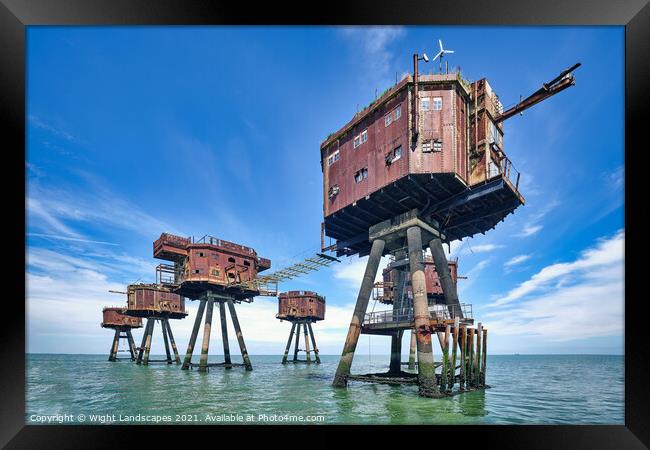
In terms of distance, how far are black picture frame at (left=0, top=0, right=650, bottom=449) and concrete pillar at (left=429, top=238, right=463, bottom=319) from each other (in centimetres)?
992

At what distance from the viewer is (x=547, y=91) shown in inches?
699

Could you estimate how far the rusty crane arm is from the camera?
54.6 ft

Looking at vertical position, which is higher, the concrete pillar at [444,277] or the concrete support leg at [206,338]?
the concrete pillar at [444,277]

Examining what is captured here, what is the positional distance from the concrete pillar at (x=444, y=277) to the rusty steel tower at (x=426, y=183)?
58 millimetres

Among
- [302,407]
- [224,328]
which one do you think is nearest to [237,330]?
[224,328]

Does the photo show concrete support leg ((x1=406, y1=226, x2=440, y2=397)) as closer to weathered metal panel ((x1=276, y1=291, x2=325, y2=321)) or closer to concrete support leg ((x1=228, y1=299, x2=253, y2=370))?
concrete support leg ((x1=228, y1=299, x2=253, y2=370))

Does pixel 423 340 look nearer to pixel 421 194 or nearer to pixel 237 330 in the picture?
pixel 421 194

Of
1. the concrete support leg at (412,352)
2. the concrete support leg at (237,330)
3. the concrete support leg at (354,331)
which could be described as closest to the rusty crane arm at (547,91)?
the concrete support leg at (354,331)

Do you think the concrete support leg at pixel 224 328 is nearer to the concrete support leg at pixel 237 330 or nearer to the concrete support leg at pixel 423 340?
the concrete support leg at pixel 237 330

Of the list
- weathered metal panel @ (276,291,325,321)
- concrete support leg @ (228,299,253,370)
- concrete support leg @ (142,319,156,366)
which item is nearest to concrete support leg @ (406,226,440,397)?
concrete support leg @ (228,299,253,370)
